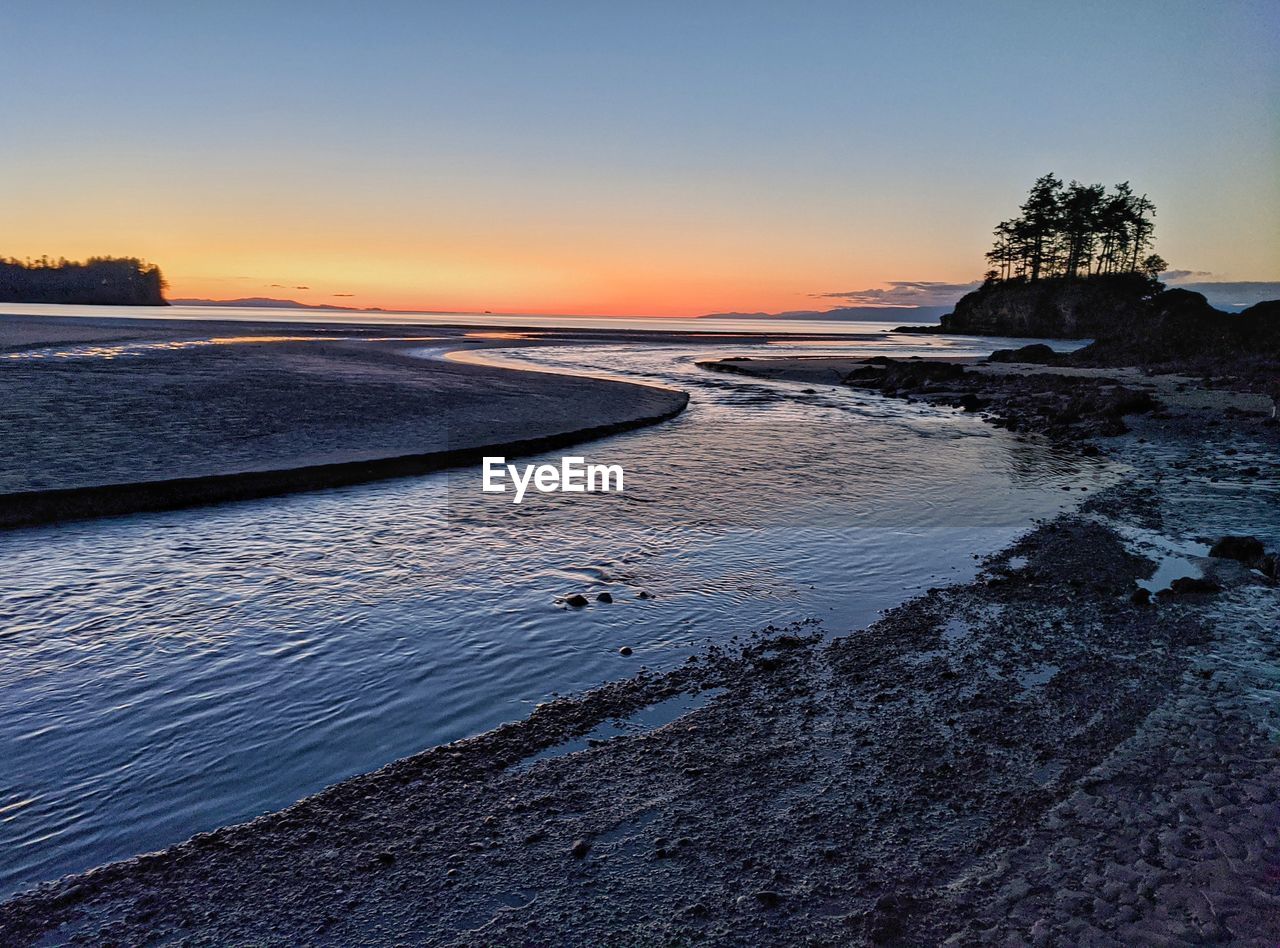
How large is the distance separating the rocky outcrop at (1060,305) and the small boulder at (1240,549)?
95755 millimetres

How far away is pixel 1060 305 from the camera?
101 metres

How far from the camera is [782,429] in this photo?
69.0 feet

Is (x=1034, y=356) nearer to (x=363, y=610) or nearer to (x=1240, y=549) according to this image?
(x=1240, y=549)

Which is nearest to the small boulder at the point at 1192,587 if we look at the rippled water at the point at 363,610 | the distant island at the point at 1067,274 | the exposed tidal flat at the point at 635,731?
the exposed tidal flat at the point at 635,731

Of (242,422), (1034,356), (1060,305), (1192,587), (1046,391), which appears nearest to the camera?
(1192,587)

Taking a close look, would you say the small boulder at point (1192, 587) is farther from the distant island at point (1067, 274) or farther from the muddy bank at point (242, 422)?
the distant island at point (1067, 274)

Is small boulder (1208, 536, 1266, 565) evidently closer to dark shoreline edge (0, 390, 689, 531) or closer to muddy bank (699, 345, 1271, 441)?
muddy bank (699, 345, 1271, 441)

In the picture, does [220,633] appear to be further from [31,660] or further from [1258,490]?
[1258,490]

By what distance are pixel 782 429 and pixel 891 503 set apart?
9180mm

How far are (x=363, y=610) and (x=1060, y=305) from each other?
11673 cm

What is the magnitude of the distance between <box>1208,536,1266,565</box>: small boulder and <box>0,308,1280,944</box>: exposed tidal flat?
0.30 metres

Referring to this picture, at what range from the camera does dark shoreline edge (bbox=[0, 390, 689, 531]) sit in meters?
9.71

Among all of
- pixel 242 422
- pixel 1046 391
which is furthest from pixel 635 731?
pixel 1046 391

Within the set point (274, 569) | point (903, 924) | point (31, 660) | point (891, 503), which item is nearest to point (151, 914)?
point (903, 924)
